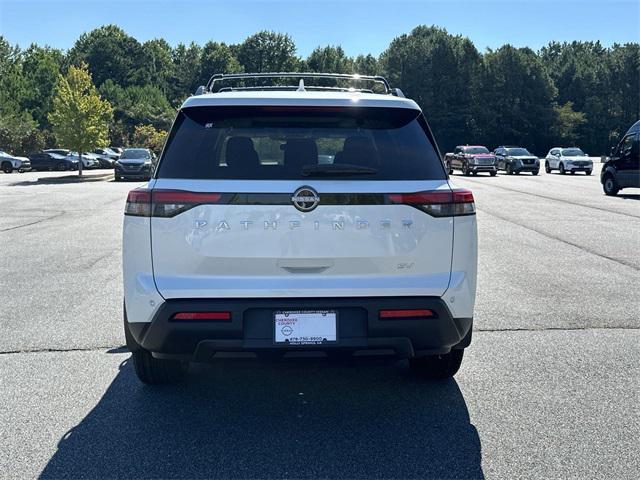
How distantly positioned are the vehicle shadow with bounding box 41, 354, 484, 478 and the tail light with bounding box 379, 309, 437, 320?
361mm

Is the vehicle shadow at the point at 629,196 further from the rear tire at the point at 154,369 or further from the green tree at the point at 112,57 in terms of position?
the green tree at the point at 112,57

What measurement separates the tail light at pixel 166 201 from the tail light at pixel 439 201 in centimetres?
100

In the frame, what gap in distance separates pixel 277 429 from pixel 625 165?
21.7 metres

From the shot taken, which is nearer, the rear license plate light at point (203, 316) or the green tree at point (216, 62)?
the rear license plate light at point (203, 316)

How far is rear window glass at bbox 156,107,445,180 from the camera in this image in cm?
370

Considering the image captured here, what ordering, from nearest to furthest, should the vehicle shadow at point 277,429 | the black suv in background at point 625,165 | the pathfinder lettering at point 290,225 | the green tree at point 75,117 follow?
the vehicle shadow at point 277,429 → the pathfinder lettering at point 290,225 → the black suv in background at point 625,165 → the green tree at point 75,117

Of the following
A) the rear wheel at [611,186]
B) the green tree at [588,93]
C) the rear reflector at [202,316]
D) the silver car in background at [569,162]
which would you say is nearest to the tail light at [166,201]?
the rear reflector at [202,316]

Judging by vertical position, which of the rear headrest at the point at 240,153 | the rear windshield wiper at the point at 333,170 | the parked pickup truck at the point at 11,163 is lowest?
the parked pickup truck at the point at 11,163

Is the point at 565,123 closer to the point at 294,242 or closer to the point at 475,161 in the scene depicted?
the point at 475,161

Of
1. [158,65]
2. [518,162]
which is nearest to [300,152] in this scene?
[518,162]

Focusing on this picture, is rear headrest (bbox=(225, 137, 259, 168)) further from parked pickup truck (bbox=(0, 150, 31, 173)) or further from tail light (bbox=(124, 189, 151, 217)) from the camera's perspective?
parked pickup truck (bbox=(0, 150, 31, 173))

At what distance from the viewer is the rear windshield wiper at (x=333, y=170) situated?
3.64 meters

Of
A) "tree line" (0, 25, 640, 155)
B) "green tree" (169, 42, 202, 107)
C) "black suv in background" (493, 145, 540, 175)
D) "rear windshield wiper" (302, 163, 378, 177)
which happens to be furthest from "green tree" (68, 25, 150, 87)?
"rear windshield wiper" (302, 163, 378, 177)

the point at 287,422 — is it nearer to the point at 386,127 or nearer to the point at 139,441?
the point at 139,441
